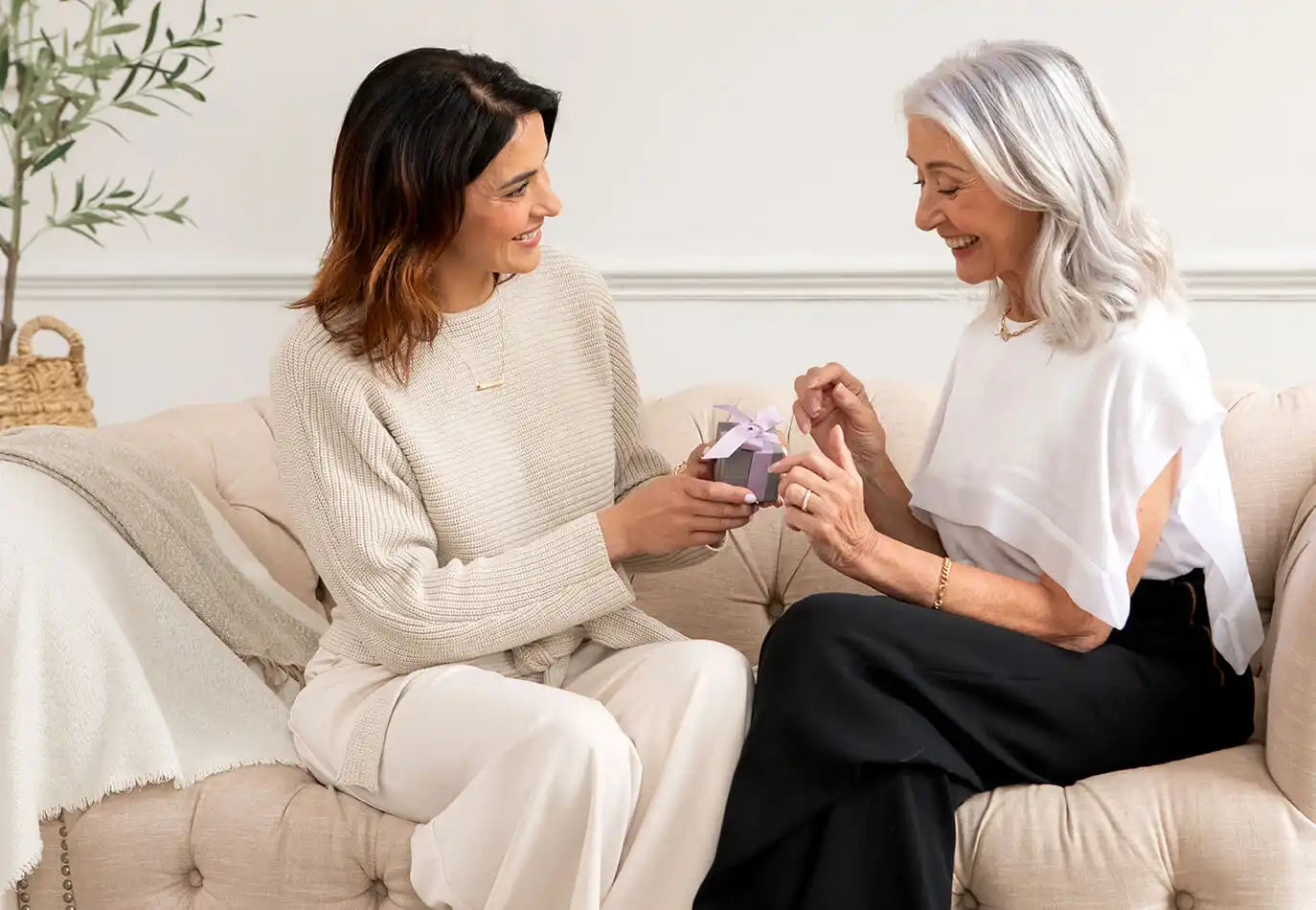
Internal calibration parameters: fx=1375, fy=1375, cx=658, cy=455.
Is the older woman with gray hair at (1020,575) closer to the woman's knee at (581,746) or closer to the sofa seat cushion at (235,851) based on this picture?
the woman's knee at (581,746)

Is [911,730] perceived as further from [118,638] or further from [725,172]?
[725,172]

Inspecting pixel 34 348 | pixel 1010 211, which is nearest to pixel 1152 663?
pixel 1010 211

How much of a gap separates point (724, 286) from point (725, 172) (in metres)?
0.26

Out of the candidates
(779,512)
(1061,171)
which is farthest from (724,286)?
(1061,171)

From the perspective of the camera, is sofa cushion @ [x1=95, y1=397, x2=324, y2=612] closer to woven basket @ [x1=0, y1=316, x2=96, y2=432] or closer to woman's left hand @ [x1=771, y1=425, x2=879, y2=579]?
woven basket @ [x1=0, y1=316, x2=96, y2=432]

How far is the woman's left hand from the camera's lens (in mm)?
1687

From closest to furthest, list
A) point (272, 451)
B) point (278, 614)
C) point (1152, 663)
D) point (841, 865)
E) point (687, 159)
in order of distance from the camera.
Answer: point (841, 865) < point (1152, 663) < point (278, 614) < point (272, 451) < point (687, 159)

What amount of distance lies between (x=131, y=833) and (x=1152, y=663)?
4.34ft

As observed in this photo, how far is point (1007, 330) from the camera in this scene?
1.91m

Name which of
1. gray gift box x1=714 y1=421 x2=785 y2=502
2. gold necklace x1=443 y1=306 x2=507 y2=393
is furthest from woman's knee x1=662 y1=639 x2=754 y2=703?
gold necklace x1=443 y1=306 x2=507 y2=393

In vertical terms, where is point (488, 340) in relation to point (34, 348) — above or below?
above

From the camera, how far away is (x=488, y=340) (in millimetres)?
1953

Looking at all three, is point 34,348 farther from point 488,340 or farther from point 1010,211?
point 1010,211

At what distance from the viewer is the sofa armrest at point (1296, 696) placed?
1586 mm
